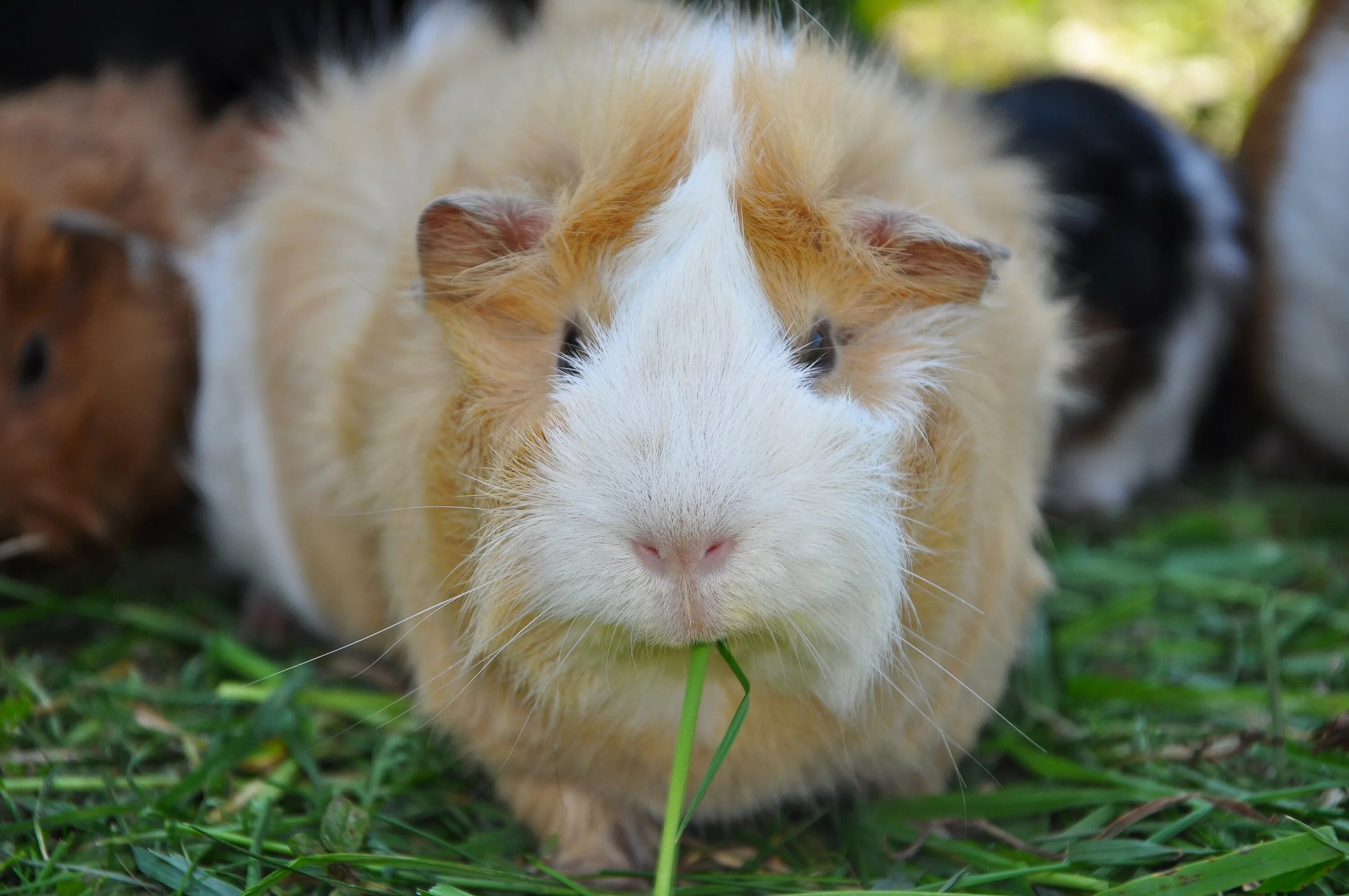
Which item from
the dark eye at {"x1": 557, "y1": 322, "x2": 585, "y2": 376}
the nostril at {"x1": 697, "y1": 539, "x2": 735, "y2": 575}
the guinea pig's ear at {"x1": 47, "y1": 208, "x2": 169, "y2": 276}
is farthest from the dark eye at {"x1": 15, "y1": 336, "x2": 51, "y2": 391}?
the nostril at {"x1": 697, "y1": 539, "x2": 735, "y2": 575}

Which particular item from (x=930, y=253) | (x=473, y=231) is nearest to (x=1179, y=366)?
(x=930, y=253)

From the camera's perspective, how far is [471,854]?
151 centimetres

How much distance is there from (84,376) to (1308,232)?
262 cm

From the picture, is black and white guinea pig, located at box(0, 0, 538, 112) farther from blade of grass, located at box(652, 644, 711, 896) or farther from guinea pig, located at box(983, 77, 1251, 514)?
blade of grass, located at box(652, 644, 711, 896)

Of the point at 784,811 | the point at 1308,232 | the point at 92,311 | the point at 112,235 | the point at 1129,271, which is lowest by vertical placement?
the point at 784,811

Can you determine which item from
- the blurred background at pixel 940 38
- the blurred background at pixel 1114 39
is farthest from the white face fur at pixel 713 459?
the blurred background at pixel 1114 39

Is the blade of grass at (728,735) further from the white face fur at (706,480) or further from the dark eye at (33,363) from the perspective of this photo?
the dark eye at (33,363)

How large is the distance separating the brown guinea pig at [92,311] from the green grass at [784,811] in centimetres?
21

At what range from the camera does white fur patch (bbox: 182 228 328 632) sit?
2121 millimetres

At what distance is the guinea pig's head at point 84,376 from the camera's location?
230cm

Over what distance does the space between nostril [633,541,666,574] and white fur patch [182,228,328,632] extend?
117 cm

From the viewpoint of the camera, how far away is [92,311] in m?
2.44

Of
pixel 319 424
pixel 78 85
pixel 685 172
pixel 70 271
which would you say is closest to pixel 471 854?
pixel 319 424

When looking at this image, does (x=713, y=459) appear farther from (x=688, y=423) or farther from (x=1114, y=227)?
(x=1114, y=227)
